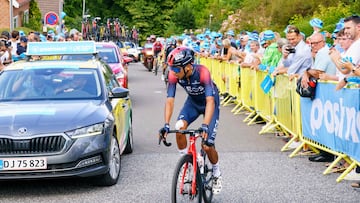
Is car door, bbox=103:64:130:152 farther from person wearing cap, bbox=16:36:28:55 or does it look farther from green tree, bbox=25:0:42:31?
green tree, bbox=25:0:42:31

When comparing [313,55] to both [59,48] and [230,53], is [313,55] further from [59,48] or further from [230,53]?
[230,53]

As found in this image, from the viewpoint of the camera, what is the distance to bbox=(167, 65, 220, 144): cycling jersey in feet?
24.7

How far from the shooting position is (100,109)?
357 inches

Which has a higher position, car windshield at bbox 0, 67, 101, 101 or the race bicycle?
car windshield at bbox 0, 67, 101, 101

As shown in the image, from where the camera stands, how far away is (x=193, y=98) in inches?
314

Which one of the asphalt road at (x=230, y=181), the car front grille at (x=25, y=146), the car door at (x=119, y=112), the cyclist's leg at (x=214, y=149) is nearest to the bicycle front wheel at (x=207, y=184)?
the cyclist's leg at (x=214, y=149)

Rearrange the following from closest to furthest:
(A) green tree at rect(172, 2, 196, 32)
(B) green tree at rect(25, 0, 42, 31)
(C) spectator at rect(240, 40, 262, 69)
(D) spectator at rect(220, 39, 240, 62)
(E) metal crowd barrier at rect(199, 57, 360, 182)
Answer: (E) metal crowd barrier at rect(199, 57, 360, 182), (C) spectator at rect(240, 40, 262, 69), (D) spectator at rect(220, 39, 240, 62), (B) green tree at rect(25, 0, 42, 31), (A) green tree at rect(172, 2, 196, 32)

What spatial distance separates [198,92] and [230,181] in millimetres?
1826

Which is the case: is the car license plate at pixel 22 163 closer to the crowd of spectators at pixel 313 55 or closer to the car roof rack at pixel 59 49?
the crowd of spectators at pixel 313 55

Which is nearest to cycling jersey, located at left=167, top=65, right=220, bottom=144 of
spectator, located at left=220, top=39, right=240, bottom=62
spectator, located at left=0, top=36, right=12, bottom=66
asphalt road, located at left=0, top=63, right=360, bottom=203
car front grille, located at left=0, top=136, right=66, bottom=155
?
asphalt road, located at left=0, top=63, right=360, bottom=203

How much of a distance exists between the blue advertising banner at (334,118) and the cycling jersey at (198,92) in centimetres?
199

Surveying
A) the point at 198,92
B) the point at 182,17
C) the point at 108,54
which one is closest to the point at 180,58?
the point at 198,92

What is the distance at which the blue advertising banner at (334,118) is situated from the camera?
→ 29.2 feet

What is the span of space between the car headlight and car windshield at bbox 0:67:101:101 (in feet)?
3.37
